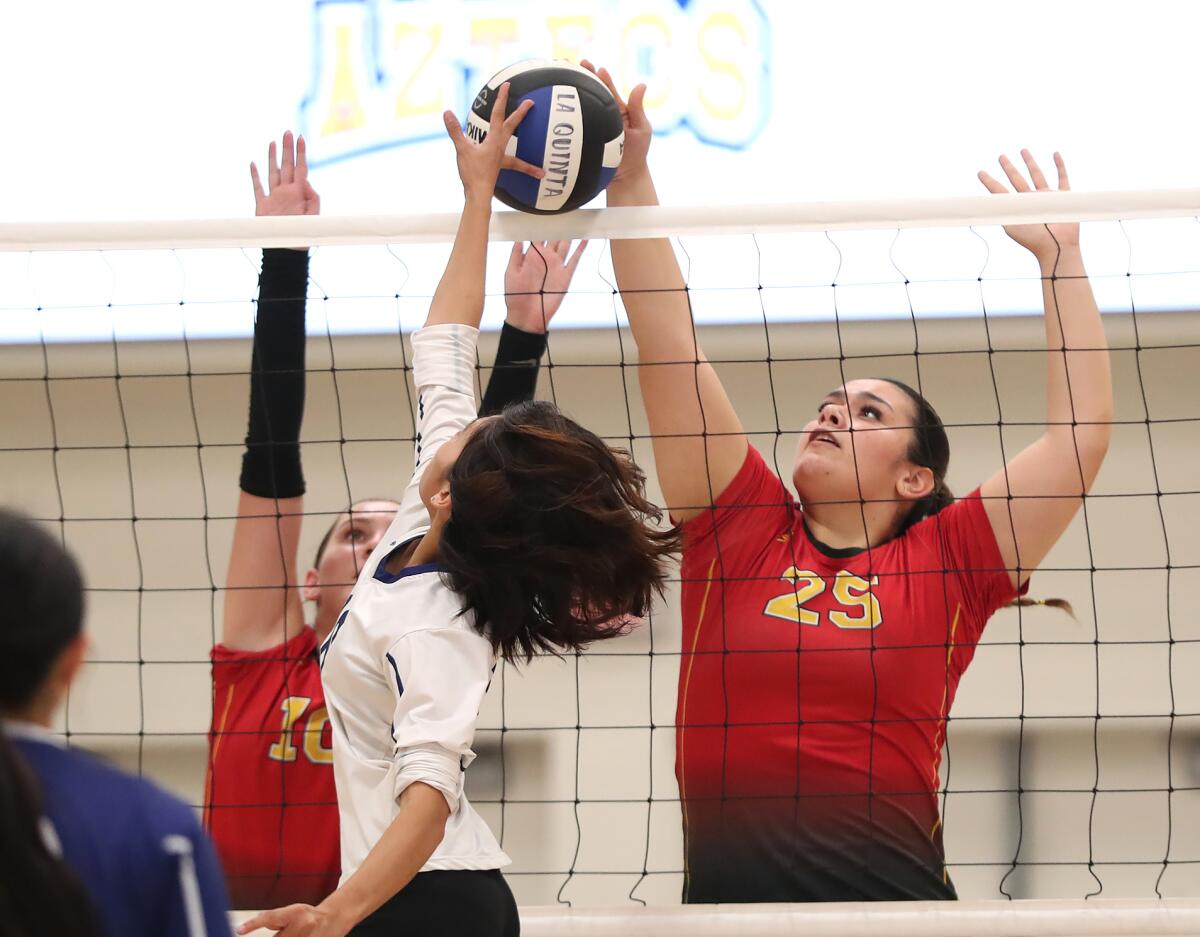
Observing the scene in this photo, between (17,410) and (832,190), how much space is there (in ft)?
10.1

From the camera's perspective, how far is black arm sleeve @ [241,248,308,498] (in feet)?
7.80

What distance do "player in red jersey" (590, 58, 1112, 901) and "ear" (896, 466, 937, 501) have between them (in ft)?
0.31

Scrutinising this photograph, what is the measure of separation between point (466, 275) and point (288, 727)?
3.07 feet

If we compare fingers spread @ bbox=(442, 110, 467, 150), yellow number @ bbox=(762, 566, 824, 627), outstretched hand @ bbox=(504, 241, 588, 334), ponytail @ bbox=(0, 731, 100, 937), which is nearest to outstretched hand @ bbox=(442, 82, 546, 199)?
fingers spread @ bbox=(442, 110, 467, 150)

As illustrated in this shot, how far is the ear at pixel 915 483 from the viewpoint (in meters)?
2.48

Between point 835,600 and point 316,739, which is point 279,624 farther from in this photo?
point 835,600

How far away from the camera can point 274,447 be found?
2.40 meters

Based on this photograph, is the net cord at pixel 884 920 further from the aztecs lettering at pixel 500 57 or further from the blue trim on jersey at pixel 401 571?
the aztecs lettering at pixel 500 57

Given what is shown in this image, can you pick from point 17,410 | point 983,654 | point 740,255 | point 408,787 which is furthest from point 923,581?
point 17,410

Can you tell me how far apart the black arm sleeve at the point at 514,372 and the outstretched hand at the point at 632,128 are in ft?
1.09

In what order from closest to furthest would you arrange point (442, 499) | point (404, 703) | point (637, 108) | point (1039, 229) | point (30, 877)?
point (30, 877), point (404, 703), point (442, 499), point (637, 108), point (1039, 229)

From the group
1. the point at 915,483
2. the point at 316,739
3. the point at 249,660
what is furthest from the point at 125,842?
the point at 915,483

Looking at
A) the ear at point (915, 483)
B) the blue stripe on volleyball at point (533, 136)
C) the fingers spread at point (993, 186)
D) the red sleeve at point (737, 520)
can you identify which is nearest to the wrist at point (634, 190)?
the blue stripe on volleyball at point (533, 136)

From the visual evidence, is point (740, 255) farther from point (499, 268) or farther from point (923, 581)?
point (923, 581)
